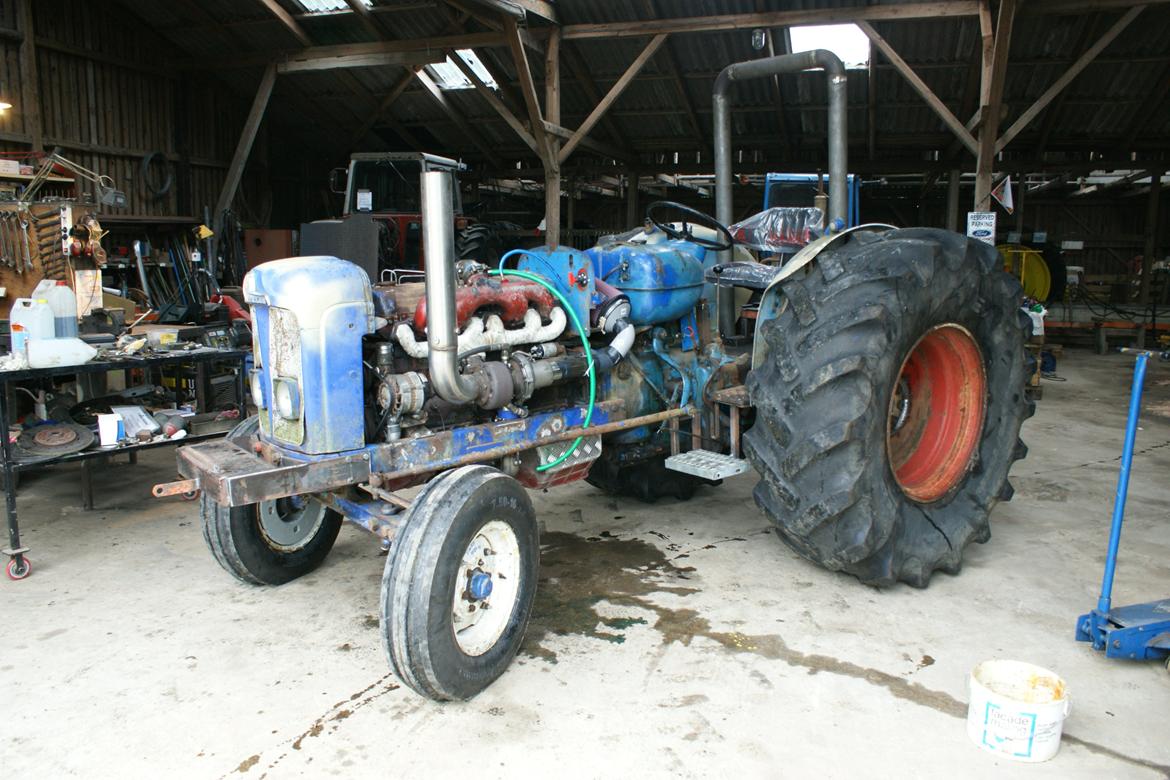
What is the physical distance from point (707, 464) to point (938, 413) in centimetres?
110

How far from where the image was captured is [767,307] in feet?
11.5

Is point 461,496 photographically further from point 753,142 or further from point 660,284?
point 753,142

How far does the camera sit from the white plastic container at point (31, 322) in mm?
3854

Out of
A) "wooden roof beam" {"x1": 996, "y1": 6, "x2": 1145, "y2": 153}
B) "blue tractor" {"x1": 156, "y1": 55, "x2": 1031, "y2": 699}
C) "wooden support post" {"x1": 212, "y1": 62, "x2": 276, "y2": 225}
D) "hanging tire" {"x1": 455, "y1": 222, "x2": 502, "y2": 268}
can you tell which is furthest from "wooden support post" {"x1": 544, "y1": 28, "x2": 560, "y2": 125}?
"blue tractor" {"x1": 156, "y1": 55, "x2": 1031, "y2": 699}

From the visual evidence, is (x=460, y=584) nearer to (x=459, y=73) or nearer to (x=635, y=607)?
(x=635, y=607)

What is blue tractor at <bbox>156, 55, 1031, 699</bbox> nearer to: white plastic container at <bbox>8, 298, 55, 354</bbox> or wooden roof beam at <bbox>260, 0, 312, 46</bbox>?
white plastic container at <bbox>8, 298, 55, 354</bbox>

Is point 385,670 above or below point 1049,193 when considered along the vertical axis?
below

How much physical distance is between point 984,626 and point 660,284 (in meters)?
1.81

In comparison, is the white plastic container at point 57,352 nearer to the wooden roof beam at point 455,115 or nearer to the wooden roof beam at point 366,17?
the wooden roof beam at point 366,17

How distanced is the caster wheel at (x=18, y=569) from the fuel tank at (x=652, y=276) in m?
2.67

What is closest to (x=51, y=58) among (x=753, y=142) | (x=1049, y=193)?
(x=753, y=142)

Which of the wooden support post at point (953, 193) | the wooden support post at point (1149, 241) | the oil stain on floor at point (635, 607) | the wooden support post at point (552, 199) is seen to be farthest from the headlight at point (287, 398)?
the wooden support post at point (1149, 241)

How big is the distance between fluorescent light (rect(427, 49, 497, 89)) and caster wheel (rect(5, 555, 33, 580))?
8.69 metres

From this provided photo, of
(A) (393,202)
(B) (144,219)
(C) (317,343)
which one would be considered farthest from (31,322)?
(B) (144,219)
